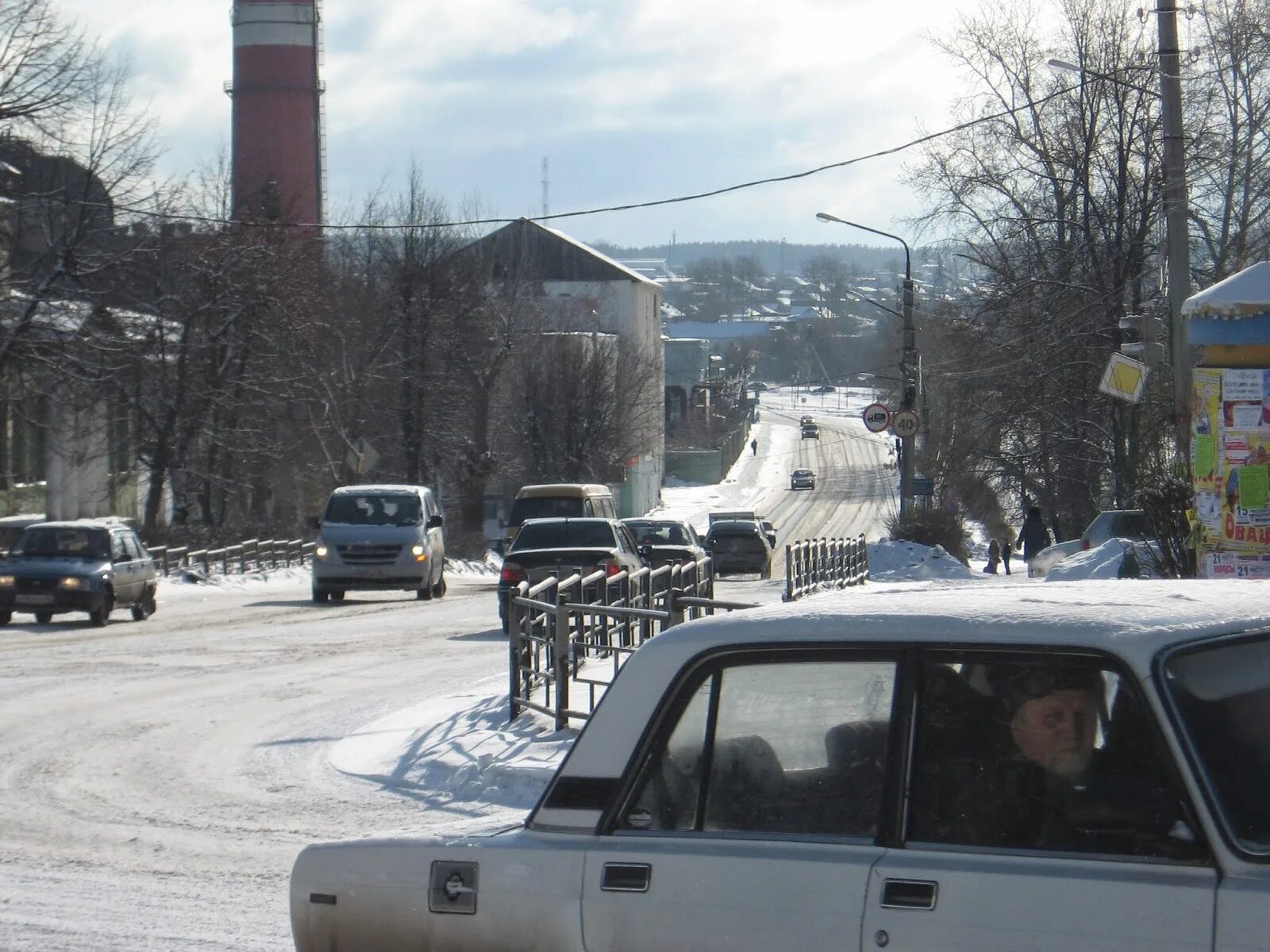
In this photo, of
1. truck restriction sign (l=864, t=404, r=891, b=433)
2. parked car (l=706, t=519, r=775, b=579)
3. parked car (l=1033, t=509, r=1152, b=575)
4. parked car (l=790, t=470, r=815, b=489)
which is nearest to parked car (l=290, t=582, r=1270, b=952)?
parked car (l=1033, t=509, r=1152, b=575)

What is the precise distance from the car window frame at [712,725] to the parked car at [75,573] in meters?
21.2

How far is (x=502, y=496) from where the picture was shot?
75812 mm

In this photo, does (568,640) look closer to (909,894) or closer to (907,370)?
(909,894)

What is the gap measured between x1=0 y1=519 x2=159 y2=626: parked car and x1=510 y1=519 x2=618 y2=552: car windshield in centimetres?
597

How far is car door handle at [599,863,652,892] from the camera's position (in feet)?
11.8

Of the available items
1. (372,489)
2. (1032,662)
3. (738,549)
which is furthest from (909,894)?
(738,549)

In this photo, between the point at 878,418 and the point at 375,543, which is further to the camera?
the point at 878,418

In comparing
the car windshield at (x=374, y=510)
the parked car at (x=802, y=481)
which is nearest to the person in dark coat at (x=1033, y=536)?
the car windshield at (x=374, y=510)

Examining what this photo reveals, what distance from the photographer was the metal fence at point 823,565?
26.2 meters

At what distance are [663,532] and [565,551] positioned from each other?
14537 mm

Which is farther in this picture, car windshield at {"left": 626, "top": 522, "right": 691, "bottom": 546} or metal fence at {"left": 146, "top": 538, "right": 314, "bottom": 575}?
car windshield at {"left": 626, "top": 522, "right": 691, "bottom": 546}

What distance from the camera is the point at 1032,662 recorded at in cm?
335

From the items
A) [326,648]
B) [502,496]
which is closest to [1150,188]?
[326,648]

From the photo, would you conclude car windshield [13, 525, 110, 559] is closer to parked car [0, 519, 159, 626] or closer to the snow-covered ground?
parked car [0, 519, 159, 626]
